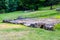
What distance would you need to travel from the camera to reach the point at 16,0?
249 feet

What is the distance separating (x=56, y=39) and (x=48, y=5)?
5663 centimetres

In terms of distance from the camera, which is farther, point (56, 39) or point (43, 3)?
point (43, 3)

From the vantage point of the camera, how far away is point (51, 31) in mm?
28844

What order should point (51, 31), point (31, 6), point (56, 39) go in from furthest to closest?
point (31, 6) < point (51, 31) < point (56, 39)

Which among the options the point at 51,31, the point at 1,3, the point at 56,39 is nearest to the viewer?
the point at 56,39

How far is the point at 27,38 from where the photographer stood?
2406 cm

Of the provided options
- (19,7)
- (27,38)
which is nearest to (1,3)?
(19,7)

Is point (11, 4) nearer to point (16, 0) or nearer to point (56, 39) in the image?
point (16, 0)

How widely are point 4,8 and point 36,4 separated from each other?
12.5m

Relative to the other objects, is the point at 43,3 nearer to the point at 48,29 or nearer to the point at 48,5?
the point at 48,5

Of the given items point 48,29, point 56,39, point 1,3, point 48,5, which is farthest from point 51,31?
point 48,5

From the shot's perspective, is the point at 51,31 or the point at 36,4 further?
the point at 36,4

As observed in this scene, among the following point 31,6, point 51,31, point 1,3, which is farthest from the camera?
point 31,6

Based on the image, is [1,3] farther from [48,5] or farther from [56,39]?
[56,39]
